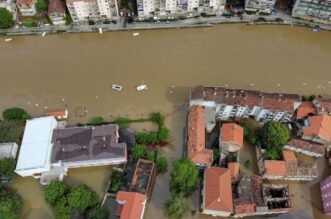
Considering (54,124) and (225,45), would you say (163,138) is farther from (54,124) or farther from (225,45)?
(225,45)

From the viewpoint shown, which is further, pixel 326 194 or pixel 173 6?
pixel 173 6

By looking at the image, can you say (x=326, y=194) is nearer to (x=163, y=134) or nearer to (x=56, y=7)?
(x=163, y=134)

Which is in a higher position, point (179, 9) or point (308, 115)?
point (179, 9)

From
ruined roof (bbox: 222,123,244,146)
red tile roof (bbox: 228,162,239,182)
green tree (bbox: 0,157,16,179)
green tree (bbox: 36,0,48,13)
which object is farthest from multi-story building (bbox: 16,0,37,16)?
red tile roof (bbox: 228,162,239,182)

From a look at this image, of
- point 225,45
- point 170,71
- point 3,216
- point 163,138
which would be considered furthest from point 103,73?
point 3,216

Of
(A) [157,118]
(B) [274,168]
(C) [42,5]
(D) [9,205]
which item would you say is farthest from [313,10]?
(D) [9,205]

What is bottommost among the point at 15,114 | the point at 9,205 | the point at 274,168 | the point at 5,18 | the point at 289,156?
the point at 9,205
